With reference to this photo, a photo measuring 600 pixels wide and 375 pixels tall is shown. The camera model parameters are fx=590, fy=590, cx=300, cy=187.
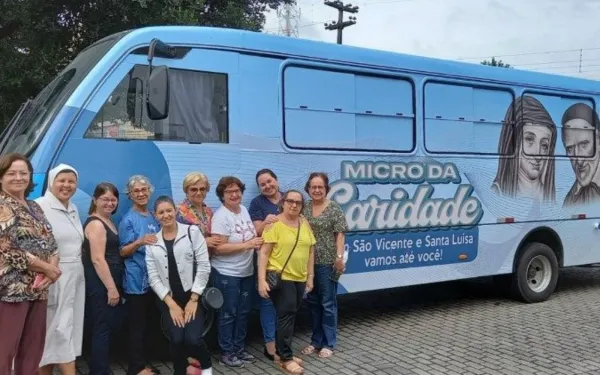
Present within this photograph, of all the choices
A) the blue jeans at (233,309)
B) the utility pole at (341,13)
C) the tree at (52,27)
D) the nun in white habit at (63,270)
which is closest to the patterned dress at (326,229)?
the blue jeans at (233,309)

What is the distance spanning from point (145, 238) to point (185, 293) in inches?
20.8

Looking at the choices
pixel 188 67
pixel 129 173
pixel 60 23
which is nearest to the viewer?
pixel 129 173

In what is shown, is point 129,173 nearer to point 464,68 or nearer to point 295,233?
point 295,233

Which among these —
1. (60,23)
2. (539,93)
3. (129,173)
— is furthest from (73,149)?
(60,23)

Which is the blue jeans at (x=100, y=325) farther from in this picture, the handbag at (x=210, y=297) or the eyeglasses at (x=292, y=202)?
the eyeglasses at (x=292, y=202)

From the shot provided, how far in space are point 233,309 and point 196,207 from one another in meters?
0.96

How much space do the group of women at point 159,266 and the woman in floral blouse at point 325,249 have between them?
0.03ft

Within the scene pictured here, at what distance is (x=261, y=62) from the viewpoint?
5.73 meters

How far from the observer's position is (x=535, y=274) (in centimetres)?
813

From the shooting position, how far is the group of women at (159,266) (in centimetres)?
384

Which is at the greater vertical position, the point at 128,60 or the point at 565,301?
the point at 128,60

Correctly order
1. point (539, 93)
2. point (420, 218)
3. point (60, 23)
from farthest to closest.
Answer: point (60, 23) → point (539, 93) → point (420, 218)

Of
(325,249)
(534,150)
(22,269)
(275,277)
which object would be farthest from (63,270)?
(534,150)

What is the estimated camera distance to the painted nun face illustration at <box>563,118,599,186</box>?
8.15 metres
